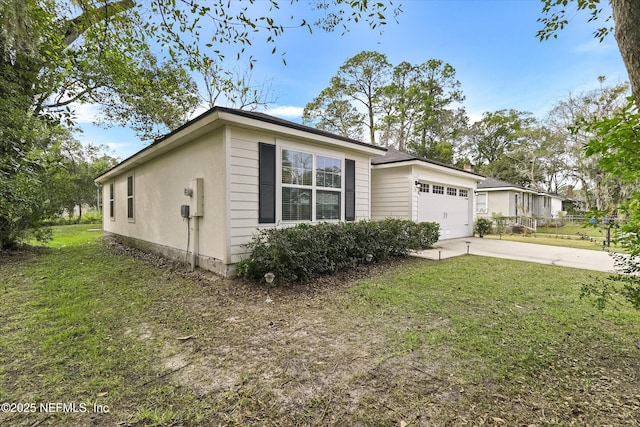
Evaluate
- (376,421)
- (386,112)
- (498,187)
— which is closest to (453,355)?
(376,421)

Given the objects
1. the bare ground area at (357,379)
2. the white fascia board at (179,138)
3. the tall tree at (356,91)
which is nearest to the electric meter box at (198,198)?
the white fascia board at (179,138)

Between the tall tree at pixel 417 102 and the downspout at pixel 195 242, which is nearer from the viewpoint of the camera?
the downspout at pixel 195 242

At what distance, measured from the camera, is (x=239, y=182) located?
16.6 feet

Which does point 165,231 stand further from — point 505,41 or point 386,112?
point 386,112

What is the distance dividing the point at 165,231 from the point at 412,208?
7.44 metres

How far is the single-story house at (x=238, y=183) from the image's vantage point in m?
5.04

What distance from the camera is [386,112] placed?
22.8m

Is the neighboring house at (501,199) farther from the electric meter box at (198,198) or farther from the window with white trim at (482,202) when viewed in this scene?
the electric meter box at (198,198)

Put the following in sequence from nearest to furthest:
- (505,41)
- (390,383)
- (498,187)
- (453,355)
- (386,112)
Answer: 1. (390,383)
2. (453,355)
3. (505,41)
4. (498,187)
5. (386,112)

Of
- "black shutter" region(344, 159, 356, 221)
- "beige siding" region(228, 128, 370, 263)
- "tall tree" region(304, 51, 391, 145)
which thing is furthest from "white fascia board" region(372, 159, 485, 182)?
"tall tree" region(304, 51, 391, 145)

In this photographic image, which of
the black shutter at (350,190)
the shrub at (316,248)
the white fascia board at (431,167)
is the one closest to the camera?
the shrub at (316,248)

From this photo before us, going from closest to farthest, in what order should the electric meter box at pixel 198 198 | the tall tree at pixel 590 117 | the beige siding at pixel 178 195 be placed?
the beige siding at pixel 178 195
the electric meter box at pixel 198 198
the tall tree at pixel 590 117

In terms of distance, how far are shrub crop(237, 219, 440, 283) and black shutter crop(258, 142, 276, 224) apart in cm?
42

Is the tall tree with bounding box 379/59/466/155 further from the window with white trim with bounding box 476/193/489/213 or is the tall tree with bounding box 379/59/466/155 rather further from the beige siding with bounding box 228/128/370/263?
the beige siding with bounding box 228/128/370/263
